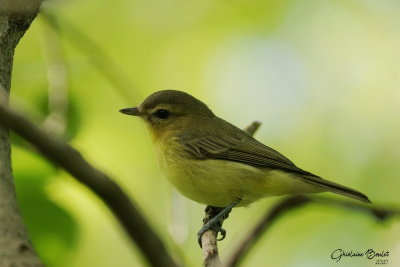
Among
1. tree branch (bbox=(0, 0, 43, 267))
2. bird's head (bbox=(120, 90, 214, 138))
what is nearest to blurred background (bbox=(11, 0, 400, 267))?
bird's head (bbox=(120, 90, 214, 138))

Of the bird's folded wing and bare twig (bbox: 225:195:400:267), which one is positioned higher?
bare twig (bbox: 225:195:400:267)

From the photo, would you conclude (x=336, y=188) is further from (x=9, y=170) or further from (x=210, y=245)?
(x=9, y=170)

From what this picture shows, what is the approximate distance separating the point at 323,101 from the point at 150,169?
9.15 feet

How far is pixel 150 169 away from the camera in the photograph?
27.3 feet

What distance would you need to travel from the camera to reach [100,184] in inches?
53.1

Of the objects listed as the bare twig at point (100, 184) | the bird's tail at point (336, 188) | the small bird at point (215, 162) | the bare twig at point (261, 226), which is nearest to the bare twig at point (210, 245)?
the small bird at point (215, 162)

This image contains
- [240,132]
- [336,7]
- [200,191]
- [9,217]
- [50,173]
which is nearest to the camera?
[9,217]

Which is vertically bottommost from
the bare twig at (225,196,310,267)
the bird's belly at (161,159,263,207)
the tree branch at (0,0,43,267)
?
the bird's belly at (161,159,263,207)

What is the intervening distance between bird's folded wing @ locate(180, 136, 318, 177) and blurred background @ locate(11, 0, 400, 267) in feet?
4.87

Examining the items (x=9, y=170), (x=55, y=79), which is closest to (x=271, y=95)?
(x=55, y=79)

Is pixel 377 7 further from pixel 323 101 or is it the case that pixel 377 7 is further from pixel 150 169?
pixel 150 169

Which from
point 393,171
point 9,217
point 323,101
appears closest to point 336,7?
point 323,101

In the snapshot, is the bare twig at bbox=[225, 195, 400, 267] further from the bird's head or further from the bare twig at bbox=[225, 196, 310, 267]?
the bird's head

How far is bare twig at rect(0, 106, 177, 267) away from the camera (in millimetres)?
1266
